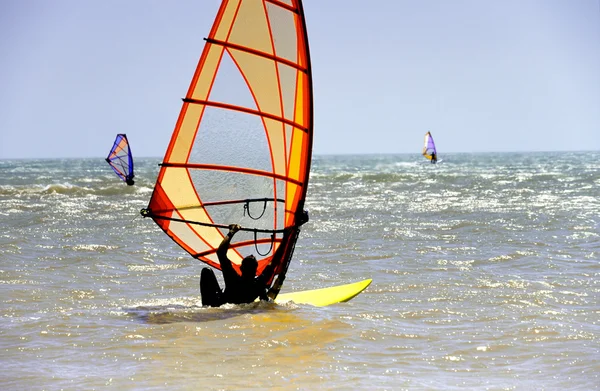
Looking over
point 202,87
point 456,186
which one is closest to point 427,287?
point 202,87

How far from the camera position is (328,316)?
5301 mm

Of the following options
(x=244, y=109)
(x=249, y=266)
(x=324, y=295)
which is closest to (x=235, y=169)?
(x=244, y=109)

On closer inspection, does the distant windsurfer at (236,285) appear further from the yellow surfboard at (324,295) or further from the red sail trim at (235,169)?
the red sail trim at (235,169)

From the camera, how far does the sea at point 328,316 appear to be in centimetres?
390

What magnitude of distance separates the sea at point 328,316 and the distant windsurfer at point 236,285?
4.4 inches

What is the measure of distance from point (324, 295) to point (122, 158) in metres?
19.0

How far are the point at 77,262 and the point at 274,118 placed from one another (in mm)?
3318

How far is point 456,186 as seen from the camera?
22828 millimetres

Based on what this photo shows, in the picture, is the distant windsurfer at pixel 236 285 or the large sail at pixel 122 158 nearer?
the distant windsurfer at pixel 236 285

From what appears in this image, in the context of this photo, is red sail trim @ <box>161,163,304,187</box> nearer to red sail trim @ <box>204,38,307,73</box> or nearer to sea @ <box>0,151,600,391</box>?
red sail trim @ <box>204,38,307,73</box>

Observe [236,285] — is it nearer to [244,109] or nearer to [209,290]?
[209,290]

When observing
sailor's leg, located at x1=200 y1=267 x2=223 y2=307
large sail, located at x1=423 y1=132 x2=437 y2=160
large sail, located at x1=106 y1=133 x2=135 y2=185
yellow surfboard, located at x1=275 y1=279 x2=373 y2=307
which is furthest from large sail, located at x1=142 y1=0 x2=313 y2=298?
large sail, located at x1=423 y1=132 x2=437 y2=160

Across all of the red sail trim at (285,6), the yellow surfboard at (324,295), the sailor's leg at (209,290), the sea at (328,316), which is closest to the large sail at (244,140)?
the red sail trim at (285,6)

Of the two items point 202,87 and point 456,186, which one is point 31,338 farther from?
point 456,186
